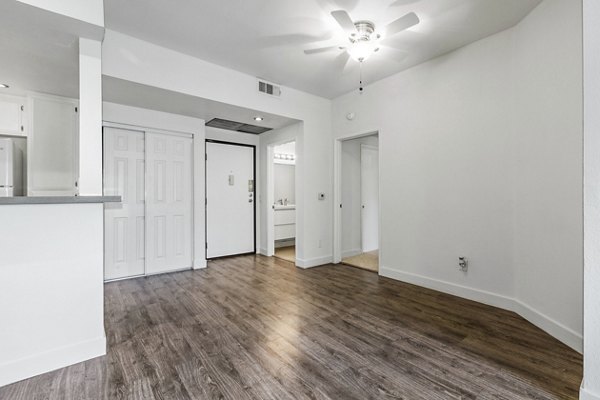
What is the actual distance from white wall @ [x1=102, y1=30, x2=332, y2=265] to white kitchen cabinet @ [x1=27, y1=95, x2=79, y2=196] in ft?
4.38

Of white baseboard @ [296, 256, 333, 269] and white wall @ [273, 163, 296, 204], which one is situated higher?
white wall @ [273, 163, 296, 204]

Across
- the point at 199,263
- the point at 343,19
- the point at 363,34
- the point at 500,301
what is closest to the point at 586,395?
the point at 500,301

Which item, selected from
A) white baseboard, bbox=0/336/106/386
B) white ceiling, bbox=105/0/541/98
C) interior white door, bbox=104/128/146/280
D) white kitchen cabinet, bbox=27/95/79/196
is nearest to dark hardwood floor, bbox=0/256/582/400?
white baseboard, bbox=0/336/106/386

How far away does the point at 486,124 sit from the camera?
281 centimetres

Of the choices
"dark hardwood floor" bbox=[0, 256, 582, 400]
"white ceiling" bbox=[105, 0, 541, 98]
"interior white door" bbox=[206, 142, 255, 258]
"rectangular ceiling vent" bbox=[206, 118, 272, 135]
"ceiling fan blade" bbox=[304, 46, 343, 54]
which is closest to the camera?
"dark hardwood floor" bbox=[0, 256, 582, 400]

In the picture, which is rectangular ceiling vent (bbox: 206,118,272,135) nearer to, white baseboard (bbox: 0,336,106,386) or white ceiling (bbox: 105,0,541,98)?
white ceiling (bbox: 105,0,541,98)

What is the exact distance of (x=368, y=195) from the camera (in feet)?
17.3

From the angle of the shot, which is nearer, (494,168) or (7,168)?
(494,168)

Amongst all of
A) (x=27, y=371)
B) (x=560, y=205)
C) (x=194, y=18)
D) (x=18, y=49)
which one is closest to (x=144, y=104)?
(x=18, y=49)

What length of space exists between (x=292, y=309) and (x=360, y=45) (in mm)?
2758

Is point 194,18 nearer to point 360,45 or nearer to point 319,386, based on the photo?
point 360,45

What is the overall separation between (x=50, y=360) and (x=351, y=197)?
4.23 m

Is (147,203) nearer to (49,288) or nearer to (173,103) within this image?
(173,103)

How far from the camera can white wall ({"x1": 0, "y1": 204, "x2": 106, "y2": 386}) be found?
1681 mm
